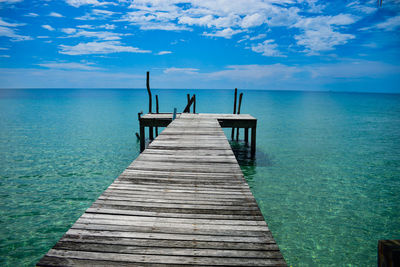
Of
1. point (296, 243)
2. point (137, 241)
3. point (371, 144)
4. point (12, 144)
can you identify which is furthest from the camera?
point (371, 144)

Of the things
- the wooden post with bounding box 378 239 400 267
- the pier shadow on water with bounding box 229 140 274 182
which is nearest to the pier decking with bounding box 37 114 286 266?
the wooden post with bounding box 378 239 400 267

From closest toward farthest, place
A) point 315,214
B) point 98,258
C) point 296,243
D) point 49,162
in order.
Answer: point 98,258, point 296,243, point 315,214, point 49,162

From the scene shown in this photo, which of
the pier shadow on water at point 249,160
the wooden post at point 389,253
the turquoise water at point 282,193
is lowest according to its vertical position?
the turquoise water at point 282,193

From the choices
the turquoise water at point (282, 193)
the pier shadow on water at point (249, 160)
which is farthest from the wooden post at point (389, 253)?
the pier shadow on water at point (249, 160)

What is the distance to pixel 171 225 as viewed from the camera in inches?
128

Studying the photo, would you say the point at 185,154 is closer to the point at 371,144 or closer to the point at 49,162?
the point at 49,162

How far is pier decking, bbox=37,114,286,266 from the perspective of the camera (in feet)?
8.57

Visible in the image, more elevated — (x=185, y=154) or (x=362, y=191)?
(x=185, y=154)

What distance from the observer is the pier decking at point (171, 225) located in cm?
261

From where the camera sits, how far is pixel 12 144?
17875 mm

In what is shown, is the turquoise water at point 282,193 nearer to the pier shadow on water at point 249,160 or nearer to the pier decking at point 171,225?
the pier shadow on water at point 249,160

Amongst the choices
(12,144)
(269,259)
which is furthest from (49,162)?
(269,259)

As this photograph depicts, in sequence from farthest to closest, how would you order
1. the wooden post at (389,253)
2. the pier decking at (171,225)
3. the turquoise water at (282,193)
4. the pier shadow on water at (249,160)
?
the pier shadow on water at (249,160)
the turquoise water at (282,193)
the pier decking at (171,225)
the wooden post at (389,253)

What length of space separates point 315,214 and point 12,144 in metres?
20.1
